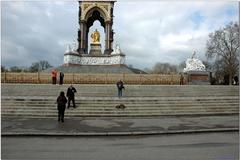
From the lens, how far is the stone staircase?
21.3m

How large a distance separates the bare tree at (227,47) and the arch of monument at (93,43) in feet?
82.8

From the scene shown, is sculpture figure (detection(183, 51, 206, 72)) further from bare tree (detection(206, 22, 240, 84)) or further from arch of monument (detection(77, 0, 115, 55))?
bare tree (detection(206, 22, 240, 84))

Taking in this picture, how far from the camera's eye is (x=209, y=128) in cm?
1548

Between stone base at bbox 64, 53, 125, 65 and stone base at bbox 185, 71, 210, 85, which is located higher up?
stone base at bbox 64, 53, 125, 65

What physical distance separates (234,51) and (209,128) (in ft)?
172

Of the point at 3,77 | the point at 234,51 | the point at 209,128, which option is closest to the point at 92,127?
the point at 209,128

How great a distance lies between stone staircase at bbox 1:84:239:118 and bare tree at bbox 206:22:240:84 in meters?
37.9

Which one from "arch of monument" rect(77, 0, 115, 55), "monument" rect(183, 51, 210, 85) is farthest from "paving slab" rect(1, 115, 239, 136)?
"arch of monument" rect(77, 0, 115, 55)

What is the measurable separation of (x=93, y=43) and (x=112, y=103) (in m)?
27.7

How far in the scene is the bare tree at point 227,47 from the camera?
63719mm

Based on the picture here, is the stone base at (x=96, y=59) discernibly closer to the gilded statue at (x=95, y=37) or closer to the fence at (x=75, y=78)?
the gilded statue at (x=95, y=37)

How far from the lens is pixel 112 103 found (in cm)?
2309

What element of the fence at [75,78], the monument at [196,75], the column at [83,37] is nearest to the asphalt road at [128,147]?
the fence at [75,78]

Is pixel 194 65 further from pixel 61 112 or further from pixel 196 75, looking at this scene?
pixel 61 112
